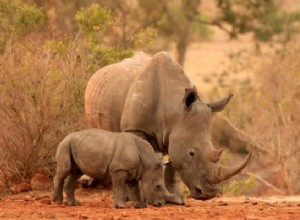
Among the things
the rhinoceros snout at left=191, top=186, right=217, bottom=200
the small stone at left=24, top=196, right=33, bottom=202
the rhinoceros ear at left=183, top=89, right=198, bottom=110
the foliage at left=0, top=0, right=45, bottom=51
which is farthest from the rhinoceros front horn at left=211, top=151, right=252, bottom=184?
the foliage at left=0, top=0, right=45, bottom=51

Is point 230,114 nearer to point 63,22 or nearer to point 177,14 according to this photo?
point 63,22

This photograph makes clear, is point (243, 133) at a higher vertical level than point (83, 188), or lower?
higher

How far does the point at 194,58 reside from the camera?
59.3 m


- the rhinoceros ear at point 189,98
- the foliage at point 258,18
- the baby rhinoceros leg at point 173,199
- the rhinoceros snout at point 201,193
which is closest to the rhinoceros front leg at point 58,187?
the baby rhinoceros leg at point 173,199

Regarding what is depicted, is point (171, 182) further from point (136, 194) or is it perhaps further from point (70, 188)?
point (70, 188)

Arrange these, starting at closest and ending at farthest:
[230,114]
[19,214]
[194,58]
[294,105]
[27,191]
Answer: [19,214], [27,191], [294,105], [230,114], [194,58]

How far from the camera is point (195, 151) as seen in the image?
12.9 meters

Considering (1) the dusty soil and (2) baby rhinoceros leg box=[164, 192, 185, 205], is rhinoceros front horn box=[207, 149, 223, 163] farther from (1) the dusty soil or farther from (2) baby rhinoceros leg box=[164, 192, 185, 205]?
(2) baby rhinoceros leg box=[164, 192, 185, 205]

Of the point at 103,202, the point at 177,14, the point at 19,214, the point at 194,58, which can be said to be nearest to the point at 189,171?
the point at 103,202

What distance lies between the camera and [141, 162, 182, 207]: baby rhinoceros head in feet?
40.9

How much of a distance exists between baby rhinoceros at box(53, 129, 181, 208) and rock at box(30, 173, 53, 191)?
7.32ft

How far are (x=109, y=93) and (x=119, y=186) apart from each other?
7.34 feet

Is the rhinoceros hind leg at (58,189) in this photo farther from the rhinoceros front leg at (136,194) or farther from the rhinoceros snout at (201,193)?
the rhinoceros snout at (201,193)

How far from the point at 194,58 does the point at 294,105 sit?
3480 centimetres
